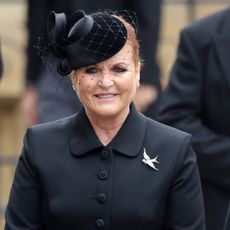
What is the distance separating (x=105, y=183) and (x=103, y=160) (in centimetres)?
9

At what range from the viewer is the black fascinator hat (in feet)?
16.8

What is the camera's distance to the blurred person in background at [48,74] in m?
7.33

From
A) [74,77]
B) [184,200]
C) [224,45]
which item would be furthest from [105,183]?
[224,45]

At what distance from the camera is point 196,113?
21.2 ft

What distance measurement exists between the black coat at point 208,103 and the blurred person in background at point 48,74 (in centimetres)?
89

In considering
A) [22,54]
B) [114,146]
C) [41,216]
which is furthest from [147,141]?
[22,54]

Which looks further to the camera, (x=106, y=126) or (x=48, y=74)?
(x=48, y=74)

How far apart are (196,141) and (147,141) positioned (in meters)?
1.15

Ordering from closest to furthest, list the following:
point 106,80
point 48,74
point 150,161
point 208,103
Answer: point 106,80, point 150,161, point 208,103, point 48,74

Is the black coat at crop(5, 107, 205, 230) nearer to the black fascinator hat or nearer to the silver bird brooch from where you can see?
the silver bird brooch

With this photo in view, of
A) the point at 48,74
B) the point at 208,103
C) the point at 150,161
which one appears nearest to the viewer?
the point at 150,161

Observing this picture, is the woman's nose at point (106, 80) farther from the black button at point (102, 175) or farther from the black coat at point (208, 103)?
the black coat at point (208, 103)

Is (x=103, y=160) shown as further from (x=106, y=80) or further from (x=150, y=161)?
(x=106, y=80)

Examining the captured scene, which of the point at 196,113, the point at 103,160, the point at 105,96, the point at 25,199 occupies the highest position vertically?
the point at 105,96
